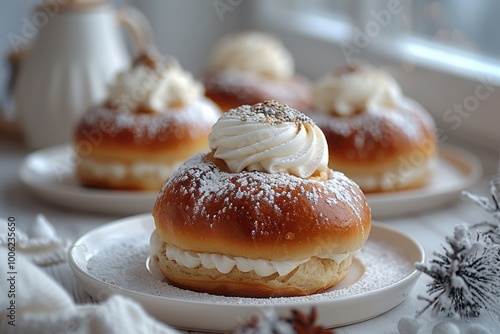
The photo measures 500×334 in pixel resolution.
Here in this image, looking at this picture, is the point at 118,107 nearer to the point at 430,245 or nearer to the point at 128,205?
the point at 128,205

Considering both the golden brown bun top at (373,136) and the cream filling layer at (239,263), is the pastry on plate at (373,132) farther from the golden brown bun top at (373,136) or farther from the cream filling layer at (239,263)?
the cream filling layer at (239,263)

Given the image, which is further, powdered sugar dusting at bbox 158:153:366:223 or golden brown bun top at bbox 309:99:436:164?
golden brown bun top at bbox 309:99:436:164

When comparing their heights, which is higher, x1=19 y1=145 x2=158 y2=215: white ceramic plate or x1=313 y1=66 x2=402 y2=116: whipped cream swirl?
x1=313 y1=66 x2=402 y2=116: whipped cream swirl

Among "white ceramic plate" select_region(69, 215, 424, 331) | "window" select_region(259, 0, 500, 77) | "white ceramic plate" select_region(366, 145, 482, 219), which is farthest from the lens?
"window" select_region(259, 0, 500, 77)

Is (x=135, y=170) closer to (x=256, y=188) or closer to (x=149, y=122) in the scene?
(x=149, y=122)

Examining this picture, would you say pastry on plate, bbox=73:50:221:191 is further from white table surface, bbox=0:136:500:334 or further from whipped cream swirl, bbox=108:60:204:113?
white table surface, bbox=0:136:500:334

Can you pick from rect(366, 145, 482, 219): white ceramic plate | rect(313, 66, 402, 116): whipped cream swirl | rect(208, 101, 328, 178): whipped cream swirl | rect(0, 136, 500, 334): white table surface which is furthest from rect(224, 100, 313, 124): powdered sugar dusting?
rect(313, 66, 402, 116): whipped cream swirl
